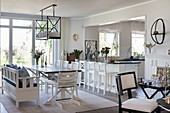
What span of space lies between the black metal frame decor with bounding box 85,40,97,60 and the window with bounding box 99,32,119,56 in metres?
0.37

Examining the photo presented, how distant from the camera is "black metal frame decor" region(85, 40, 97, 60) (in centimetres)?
944

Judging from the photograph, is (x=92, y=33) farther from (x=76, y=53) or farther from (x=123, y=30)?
(x=123, y=30)

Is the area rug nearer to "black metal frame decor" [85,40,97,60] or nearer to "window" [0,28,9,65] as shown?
"window" [0,28,9,65]

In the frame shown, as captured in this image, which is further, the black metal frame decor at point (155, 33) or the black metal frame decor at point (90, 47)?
the black metal frame decor at point (90, 47)

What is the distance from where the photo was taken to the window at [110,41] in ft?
32.4

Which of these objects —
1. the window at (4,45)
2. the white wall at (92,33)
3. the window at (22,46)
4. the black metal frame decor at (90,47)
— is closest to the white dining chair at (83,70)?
the black metal frame decor at (90,47)

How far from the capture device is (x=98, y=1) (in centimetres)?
607

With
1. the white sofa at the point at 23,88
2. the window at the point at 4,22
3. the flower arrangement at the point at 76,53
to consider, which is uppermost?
the window at the point at 4,22

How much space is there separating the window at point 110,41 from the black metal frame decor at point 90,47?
0.37 m

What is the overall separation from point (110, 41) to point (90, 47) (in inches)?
43.4

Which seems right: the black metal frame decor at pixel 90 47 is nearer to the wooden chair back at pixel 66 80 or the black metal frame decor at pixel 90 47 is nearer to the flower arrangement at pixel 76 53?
the flower arrangement at pixel 76 53

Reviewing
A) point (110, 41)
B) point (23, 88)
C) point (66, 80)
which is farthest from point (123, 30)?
point (23, 88)

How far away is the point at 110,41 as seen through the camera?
10.0 metres

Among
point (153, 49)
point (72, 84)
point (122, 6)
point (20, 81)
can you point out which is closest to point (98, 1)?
point (122, 6)
